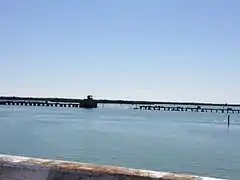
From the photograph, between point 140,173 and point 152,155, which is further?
point 152,155

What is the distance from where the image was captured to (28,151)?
1508 inches

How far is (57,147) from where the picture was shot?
136ft

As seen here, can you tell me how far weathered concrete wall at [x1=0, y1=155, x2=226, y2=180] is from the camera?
2.35m

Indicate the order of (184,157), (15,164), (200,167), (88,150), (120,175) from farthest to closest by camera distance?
(88,150), (184,157), (200,167), (15,164), (120,175)

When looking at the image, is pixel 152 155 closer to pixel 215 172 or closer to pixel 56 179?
pixel 215 172

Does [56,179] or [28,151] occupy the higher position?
[56,179]

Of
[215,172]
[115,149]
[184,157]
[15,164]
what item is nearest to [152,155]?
[184,157]

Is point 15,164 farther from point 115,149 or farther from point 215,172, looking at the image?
point 115,149

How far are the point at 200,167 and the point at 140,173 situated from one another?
29304 millimetres

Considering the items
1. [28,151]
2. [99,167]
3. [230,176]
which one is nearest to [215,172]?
[230,176]

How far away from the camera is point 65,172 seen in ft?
8.09

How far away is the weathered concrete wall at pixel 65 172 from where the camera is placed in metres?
2.35

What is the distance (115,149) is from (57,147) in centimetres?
533

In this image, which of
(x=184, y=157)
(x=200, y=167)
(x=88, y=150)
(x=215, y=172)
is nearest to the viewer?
(x=215, y=172)
